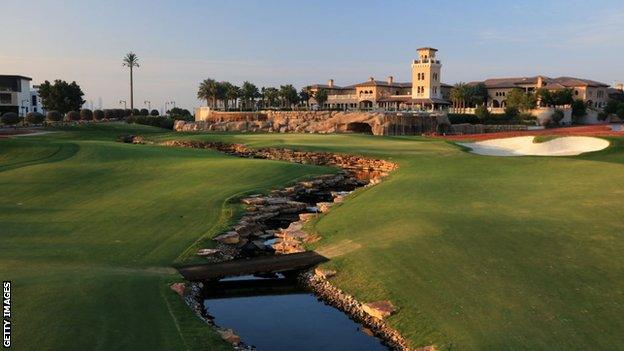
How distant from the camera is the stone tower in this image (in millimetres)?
136750

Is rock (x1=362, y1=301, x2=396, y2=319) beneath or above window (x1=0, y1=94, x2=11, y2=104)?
beneath

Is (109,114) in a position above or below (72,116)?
above

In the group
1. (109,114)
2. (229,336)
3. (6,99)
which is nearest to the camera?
(229,336)

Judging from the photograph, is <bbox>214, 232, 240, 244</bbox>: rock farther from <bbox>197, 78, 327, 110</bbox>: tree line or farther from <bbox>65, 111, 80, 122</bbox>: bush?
<bbox>197, 78, 327, 110</bbox>: tree line

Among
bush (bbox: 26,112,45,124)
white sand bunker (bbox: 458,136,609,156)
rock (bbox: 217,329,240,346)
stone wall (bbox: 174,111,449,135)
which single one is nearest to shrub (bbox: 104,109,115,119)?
stone wall (bbox: 174,111,449,135)

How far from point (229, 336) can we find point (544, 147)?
47366 mm

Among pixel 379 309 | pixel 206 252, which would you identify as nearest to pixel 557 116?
pixel 206 252

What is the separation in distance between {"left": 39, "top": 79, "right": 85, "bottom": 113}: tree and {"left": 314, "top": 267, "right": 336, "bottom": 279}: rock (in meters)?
118

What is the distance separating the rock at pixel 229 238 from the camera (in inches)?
872

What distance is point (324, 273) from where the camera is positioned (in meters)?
18.0

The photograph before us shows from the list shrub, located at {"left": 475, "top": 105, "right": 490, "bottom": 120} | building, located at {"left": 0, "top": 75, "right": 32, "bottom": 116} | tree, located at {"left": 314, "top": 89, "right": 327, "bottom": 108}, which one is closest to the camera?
shrub, located at {"left": 475, "top": 105, "right": 490, "bottom": 120}

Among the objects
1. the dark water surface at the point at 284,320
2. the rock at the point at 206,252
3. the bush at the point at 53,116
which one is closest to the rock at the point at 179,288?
the dark water surface at the point at 284,320

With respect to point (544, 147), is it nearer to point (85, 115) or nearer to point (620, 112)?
point (620, 112)

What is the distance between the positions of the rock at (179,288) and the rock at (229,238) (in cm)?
569
